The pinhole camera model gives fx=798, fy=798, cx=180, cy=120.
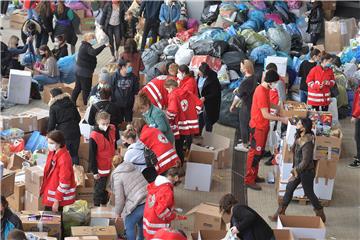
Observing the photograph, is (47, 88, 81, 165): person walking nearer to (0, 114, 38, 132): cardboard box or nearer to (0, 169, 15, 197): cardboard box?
(0, 169, 15, 197): cardboard box

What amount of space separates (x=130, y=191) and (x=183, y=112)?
8.10 ft

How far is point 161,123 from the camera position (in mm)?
9477

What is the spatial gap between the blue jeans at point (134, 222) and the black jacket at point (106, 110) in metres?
2.02

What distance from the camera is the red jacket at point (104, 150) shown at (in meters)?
9.02

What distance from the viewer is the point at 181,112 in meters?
10.3

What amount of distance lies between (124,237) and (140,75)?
17.2 ft

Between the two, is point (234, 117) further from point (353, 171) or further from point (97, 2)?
point (97, 2)

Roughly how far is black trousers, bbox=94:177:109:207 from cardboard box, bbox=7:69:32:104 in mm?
4242

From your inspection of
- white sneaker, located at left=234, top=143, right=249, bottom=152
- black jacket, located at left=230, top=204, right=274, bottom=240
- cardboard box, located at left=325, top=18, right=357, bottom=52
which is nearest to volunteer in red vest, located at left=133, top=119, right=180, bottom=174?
black jacket, located at left=230, top=204, right=274, bottom=240

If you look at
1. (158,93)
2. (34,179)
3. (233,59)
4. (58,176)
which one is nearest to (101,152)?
(34,179)

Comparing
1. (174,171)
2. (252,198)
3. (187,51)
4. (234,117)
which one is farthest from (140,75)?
(174,171)

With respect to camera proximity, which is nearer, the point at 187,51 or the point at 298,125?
the point at 298,125

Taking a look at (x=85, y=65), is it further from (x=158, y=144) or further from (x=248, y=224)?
(x=248, y=224)

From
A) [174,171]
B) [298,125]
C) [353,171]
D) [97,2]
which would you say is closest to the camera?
[174,171]
